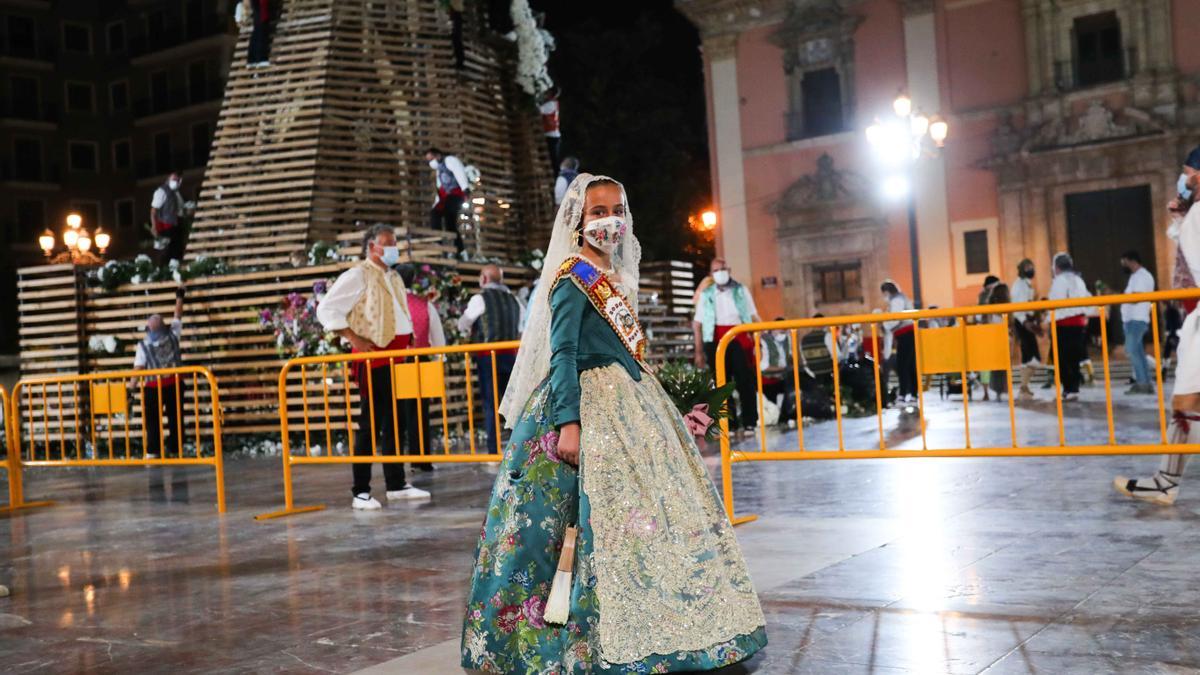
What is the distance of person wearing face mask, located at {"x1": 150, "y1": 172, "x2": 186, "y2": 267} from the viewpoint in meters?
19.3

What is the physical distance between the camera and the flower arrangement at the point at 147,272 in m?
17.0

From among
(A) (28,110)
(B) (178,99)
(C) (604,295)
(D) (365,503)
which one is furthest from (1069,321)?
(A) (28,110)

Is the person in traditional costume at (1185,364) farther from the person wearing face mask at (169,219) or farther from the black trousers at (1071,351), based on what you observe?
the person wearing face mask at (169,219)

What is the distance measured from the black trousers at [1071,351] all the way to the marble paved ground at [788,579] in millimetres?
4901

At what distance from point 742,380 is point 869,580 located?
7.39 meters

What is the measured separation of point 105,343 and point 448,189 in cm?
548

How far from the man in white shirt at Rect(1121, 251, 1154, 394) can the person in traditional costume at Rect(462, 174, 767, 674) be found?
11838mm

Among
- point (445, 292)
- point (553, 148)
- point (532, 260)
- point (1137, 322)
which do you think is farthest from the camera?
point (553, 148)

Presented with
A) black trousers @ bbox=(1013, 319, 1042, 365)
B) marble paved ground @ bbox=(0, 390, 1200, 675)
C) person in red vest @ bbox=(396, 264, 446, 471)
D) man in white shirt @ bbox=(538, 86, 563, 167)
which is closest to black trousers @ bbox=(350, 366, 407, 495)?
marble paved ground @ bbox=(0, 390, 1200, 675)

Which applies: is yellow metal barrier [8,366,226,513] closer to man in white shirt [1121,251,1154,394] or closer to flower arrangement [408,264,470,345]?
flower arrangement [408,264,470,345]

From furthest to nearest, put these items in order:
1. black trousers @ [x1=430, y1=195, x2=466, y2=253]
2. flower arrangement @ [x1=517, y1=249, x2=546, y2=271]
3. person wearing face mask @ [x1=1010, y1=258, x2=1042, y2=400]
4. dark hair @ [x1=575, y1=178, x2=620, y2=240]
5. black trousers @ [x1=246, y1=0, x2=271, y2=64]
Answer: black trousers @ [x1=246, y1=0, x2=271, y2=64]
flower arrangement @ [x1=517, y1=249, x2=546, y2=271]
black trousers @ [x1=430, y1=195, x2=466, y2=253]
person wearing face mask @ [x1=1010, y1=258, x2=1042, y2=400]
dark hair @ [x1=575, y1=178, x2=620, y2=240]

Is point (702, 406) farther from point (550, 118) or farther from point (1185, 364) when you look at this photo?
point (550, 118)

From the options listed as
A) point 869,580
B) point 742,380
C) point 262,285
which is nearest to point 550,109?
point 262,285

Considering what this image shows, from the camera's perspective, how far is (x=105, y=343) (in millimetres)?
17359
